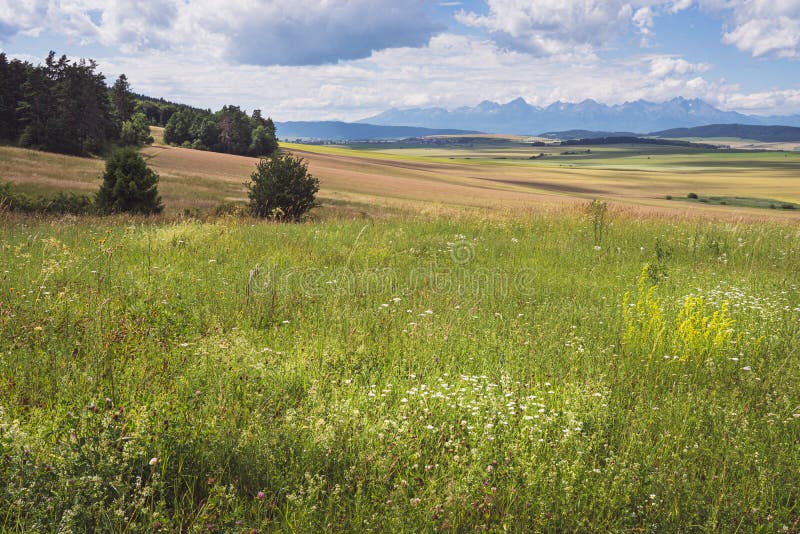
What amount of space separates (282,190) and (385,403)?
1742 cm

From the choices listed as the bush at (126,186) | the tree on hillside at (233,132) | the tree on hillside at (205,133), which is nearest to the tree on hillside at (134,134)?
the tree on hillside at (205,133)

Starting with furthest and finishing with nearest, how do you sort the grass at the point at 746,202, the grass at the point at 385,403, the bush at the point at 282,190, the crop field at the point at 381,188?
the grass at the point at 746,202 < the crop field at the point at 381,188 < the bush at the point at 282,190 < the grass at the point at 385,403

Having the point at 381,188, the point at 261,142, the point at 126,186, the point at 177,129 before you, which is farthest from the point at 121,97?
the point at 126,186

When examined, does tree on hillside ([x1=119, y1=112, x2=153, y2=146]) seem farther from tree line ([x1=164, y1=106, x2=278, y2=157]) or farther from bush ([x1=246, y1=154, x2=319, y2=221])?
bush ([x1=246, y1=154, x2=319, y2=221])

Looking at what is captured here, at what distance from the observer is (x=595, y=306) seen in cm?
741

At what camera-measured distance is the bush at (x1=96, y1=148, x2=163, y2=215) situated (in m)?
21.2

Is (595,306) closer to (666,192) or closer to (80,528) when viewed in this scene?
(80,528)

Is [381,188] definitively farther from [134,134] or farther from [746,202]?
[134,134]

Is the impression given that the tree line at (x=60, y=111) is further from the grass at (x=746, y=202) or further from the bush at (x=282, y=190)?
the grass at (x=746, y=202)

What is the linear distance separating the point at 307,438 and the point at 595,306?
527cm

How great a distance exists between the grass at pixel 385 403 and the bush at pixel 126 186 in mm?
13804

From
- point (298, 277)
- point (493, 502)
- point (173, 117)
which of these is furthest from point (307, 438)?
point (173, 117)

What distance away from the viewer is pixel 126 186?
70.1 feet

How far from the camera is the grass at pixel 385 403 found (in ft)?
10.1
